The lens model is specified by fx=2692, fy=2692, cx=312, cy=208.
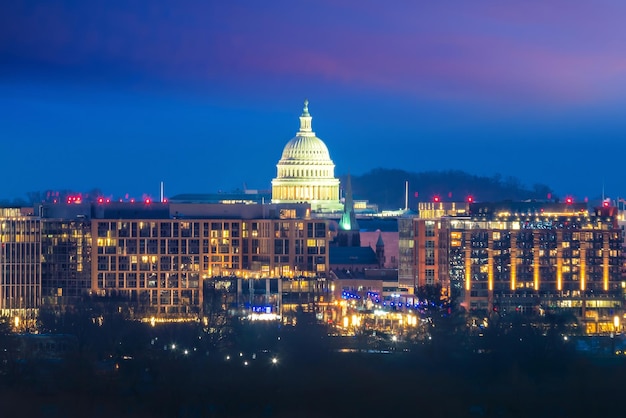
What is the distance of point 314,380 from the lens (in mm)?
93688

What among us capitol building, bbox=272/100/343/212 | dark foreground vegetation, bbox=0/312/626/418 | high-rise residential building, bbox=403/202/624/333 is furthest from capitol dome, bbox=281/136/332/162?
dark foreground vegetation, bbox=0/312/626/418

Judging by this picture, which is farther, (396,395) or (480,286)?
(480,286)

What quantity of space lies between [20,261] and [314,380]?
4471 cm

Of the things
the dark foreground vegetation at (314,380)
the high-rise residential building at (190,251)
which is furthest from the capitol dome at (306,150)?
the dark foreground vegetation at (314,380)

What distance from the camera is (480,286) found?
12800cm

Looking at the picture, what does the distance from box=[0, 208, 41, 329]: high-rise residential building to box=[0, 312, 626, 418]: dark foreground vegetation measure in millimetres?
27236

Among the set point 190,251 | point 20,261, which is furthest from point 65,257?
point 190,251

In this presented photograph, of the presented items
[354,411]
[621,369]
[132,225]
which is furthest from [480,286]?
[354,411]

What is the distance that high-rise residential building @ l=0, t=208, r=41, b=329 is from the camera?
134 metres

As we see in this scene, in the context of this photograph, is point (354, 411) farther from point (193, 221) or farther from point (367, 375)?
point (193, 221)

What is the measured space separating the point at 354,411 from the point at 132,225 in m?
49.9

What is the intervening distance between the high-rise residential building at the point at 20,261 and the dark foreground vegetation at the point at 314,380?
2724cm

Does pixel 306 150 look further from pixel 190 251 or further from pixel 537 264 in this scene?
pixel 537 264

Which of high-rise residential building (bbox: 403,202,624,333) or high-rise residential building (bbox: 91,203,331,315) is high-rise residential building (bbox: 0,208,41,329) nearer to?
high-rise residential building (bbox: 91,203,331,315)
